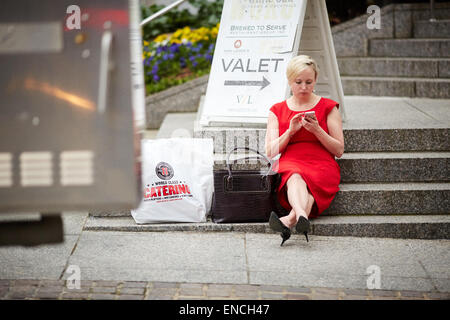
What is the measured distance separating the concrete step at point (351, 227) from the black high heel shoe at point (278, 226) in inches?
16.1

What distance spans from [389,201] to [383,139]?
2.40ft

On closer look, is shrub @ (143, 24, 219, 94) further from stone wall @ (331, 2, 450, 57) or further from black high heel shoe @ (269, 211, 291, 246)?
black high heel shoe @ (269, 211, 291, 246)

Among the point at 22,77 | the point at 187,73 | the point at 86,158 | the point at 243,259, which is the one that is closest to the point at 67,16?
the point at 22,77

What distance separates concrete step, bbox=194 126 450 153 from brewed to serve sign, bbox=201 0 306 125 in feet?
0.83

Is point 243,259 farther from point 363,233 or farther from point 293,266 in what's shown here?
point 363,233

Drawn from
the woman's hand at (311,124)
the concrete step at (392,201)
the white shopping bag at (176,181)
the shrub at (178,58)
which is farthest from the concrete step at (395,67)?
the white shopping bag at (176,181)

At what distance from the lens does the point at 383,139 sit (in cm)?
625

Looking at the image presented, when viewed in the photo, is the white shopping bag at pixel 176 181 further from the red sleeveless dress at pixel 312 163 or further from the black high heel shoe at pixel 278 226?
the black high heel shoe at pixel 278 226

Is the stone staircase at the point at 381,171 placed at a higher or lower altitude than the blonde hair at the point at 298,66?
lower

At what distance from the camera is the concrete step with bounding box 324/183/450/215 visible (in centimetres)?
578

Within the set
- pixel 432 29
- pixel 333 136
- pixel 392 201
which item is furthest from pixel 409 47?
pixel 333 136

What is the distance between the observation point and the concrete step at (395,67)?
858cm

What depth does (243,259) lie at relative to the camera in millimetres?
5062

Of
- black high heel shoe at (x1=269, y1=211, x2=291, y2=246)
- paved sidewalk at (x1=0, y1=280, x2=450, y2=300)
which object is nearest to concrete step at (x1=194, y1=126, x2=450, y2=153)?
black high heel shoe at (x1=269, y1=211, x2=291, y2=246)
